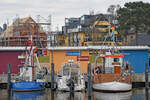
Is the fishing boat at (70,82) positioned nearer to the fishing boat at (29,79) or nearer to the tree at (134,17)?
the fishing boat at (29,79)

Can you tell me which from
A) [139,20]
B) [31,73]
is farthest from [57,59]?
[139,20]

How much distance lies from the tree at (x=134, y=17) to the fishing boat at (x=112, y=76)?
33055mm

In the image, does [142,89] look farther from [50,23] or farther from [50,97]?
[50,23]

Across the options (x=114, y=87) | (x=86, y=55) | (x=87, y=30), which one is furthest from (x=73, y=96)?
(x=87, y=30)

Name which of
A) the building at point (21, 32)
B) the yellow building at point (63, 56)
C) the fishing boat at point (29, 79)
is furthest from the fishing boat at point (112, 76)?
the building at point (21, 32)

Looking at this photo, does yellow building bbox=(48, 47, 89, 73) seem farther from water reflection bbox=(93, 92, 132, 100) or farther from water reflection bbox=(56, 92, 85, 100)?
water reflection bbox=(93, 92, 132, 100)

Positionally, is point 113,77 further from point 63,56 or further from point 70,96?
point 63,56

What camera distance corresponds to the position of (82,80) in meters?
33.4

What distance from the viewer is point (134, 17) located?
223 feet

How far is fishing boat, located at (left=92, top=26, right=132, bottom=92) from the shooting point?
106 ft

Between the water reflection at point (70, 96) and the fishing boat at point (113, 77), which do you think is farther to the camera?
the fishing boat at point (113, 77)

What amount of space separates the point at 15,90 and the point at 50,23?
14673 mm

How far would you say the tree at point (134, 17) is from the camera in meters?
67.9

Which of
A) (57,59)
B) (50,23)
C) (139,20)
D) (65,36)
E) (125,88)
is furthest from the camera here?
(65,36)
